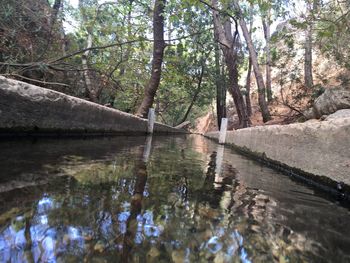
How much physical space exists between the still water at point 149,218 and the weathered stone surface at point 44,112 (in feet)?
1.85

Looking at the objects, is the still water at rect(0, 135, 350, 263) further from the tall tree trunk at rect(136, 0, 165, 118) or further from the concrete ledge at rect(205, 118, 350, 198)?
the tall tree trunk at rect(136, 0, 165, 118)

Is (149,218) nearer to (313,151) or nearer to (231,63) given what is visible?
(313,151)

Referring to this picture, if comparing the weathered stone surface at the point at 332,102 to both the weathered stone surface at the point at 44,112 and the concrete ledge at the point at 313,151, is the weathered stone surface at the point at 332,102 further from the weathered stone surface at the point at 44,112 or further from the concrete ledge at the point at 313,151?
the weathered stone surface at the point at 44,112

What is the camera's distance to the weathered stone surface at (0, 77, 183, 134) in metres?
3.06

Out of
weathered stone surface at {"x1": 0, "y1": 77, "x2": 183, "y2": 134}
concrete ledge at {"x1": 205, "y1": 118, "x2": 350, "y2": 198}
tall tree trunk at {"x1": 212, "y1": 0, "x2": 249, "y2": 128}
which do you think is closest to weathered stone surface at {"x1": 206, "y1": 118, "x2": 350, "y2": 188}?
concrete ledge at {"x1": 205, "y1": 118, "x2": 350, "y2": 198}

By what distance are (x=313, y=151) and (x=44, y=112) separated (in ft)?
10.6

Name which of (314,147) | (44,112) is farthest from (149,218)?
(44,112)

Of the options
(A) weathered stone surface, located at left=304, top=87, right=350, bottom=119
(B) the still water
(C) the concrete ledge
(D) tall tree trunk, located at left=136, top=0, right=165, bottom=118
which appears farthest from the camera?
(D) tall tree trunk, located at left=136, top=0, right=165, bottom=118

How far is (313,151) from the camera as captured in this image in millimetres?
3293

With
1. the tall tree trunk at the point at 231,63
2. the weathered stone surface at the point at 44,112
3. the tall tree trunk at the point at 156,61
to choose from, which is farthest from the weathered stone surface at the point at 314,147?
the tall tree trunk at the point at 231,63

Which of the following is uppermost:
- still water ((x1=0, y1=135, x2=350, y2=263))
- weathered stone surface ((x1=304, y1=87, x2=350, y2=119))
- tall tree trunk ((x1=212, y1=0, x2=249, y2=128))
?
tall tree trunk ((x1=212, y1=0, x2=249, y2=128))

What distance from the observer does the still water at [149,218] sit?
117 cm

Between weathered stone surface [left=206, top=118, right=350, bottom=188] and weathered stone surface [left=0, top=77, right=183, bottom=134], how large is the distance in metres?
3.07

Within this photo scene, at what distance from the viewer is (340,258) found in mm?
1389
